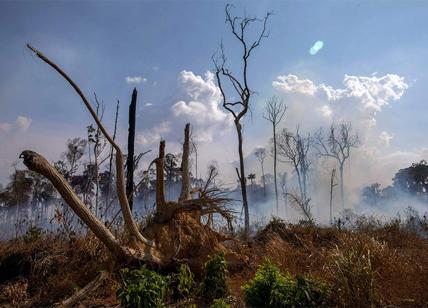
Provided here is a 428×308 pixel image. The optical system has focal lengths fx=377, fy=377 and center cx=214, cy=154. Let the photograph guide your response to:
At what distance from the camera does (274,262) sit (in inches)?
353

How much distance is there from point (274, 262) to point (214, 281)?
2.28 metres

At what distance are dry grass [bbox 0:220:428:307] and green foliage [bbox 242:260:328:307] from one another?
517mm

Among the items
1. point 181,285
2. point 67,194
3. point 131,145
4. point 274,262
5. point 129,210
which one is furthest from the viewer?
point 131,145

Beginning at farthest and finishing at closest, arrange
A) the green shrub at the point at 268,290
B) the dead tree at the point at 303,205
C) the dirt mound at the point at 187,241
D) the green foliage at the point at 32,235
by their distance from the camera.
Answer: the dead tree at the point at 303,205 < the green foliage at the point at 32,235 < the dirt mound at the point at 187,241 < the green shrub at the point at 268,290

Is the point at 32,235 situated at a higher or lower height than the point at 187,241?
higher

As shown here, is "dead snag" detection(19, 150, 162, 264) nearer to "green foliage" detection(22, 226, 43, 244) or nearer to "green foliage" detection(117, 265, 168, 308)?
"green foliage" detection(117, 265, 168, 308)

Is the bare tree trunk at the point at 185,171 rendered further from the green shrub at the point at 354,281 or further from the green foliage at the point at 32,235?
the green shrub at the point at 354,281

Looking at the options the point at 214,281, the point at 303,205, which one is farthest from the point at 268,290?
the point at 303,205

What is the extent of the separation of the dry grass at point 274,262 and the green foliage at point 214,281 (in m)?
0.32

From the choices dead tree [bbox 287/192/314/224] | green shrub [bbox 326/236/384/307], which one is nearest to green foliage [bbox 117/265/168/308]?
green shrub [bbox 326/236/384/307]

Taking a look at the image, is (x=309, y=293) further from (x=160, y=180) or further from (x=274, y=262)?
(x=160, y=180)

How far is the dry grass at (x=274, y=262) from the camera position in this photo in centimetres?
599

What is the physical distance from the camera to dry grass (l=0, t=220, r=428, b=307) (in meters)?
5.99

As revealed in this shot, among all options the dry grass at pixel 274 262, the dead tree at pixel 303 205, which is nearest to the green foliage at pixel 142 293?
the dry grass at pixel 274 262
